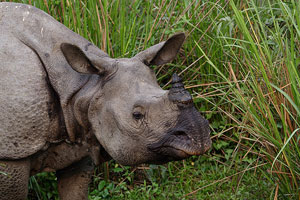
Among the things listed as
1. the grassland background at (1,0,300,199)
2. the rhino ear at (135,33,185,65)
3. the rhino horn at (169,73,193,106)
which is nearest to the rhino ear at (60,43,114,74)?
the rhino ear at (135,33,185,65)

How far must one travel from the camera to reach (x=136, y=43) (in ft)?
18.1

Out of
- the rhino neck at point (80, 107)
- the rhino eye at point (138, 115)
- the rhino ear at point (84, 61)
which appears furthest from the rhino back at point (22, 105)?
the rhino eye at point (138, 115)

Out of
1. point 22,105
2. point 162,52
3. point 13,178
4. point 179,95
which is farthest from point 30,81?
point 179,95

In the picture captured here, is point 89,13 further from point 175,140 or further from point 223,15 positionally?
point 175,140

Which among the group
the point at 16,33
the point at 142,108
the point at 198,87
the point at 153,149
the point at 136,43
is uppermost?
the point at 16,33

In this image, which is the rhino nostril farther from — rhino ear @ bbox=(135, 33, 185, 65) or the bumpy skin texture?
the bumpy skin texture

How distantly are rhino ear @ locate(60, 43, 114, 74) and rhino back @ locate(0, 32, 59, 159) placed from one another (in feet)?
0.88

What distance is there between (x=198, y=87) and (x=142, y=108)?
2281 millimetres

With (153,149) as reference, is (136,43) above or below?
below

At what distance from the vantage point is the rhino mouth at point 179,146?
3160 mm

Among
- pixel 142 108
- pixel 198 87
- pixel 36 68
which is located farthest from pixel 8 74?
pixel 198 87

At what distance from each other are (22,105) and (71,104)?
33cm

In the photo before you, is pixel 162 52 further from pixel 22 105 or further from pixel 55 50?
pixel 22 105

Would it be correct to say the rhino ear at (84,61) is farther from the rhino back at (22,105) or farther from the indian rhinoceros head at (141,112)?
the rhino back at (22,105)
